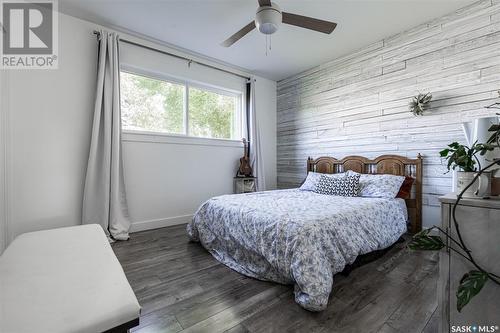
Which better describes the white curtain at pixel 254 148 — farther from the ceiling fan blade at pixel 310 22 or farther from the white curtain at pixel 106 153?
the white curtain at pixel 106 153

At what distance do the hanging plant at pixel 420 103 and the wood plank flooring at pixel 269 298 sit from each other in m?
1.59

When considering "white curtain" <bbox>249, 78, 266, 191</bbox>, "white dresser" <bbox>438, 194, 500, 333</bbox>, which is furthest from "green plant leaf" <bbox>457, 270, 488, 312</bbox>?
"white curtain" <bbox>249, 78, 266, 191</bbox>

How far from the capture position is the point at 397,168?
2.84m

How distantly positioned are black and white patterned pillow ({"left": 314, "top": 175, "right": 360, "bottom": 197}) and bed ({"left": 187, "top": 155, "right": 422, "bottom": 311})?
342 millimetres

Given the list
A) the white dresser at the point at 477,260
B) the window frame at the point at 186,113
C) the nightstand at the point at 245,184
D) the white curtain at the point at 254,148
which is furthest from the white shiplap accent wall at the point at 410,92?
the white dresser at the point at 477,260

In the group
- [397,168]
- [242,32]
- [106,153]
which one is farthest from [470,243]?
[106,153]

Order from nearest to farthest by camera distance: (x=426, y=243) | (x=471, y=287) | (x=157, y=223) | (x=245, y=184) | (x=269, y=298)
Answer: (x=471, y=287) → (x=426, y=243) → (x=269, y=298) → (x=157, y=223) → (x=245, y=184)

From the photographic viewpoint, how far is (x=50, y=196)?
2.41 metres

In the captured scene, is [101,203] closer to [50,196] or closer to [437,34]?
[50,196]

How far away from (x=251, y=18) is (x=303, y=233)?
2.41m

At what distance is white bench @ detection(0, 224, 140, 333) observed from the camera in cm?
67

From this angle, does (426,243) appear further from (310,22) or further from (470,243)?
(310,22)

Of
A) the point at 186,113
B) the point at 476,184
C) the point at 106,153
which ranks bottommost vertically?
the point at 476,184

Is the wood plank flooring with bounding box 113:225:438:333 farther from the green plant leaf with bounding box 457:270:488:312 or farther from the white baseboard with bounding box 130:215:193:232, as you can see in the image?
the white baseboard with bounding box 130:215:193:232
